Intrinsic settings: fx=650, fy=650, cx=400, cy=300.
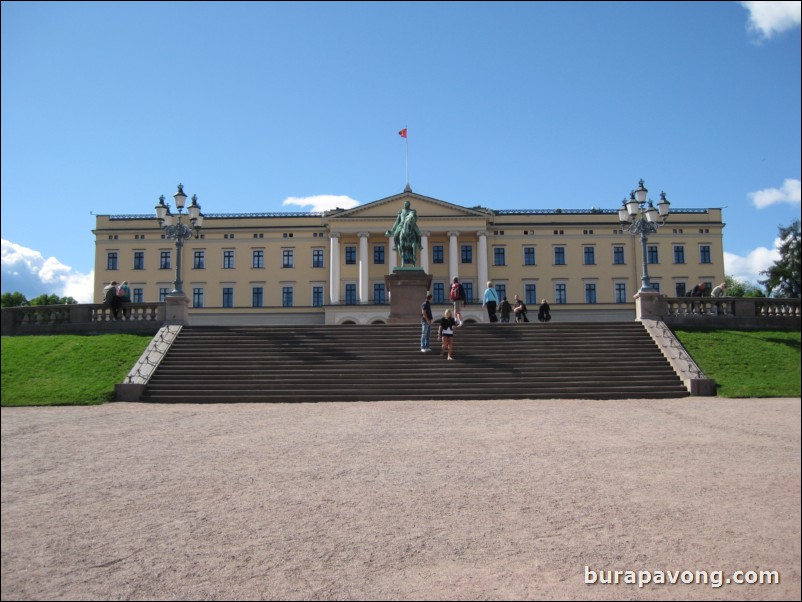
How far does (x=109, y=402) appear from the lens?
15516 mm

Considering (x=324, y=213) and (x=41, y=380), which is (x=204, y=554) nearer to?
(x=41, y=380)

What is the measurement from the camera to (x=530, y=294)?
63.6 metres

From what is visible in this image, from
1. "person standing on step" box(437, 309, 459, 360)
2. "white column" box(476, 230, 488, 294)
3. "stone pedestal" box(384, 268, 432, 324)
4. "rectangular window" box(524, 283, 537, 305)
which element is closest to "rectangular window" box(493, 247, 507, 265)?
"white column" box(476, 230, 488, 294)

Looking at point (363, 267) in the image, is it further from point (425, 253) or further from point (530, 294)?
point (530, 294)

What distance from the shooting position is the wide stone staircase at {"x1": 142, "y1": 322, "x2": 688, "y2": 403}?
16.6 metres

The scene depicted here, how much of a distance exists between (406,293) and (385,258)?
3769 centimetres

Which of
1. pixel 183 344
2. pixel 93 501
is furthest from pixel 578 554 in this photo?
pixel 183 344

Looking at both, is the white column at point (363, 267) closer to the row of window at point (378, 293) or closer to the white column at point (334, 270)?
the row of window at point (378, 293)

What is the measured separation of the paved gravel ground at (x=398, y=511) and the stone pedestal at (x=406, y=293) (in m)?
15.2

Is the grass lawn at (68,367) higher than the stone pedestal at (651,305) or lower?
lower

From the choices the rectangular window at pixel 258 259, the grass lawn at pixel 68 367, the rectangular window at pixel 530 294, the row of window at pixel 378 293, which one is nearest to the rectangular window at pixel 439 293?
the row of window at pixel 378 293

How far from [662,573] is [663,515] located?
5.03 feet

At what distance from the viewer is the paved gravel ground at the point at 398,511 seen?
4.45 meters

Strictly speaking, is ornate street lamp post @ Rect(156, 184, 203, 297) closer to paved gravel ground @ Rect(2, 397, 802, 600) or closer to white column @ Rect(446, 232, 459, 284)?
paved gravel ground @ Rect(2, 397, 802, 600)
